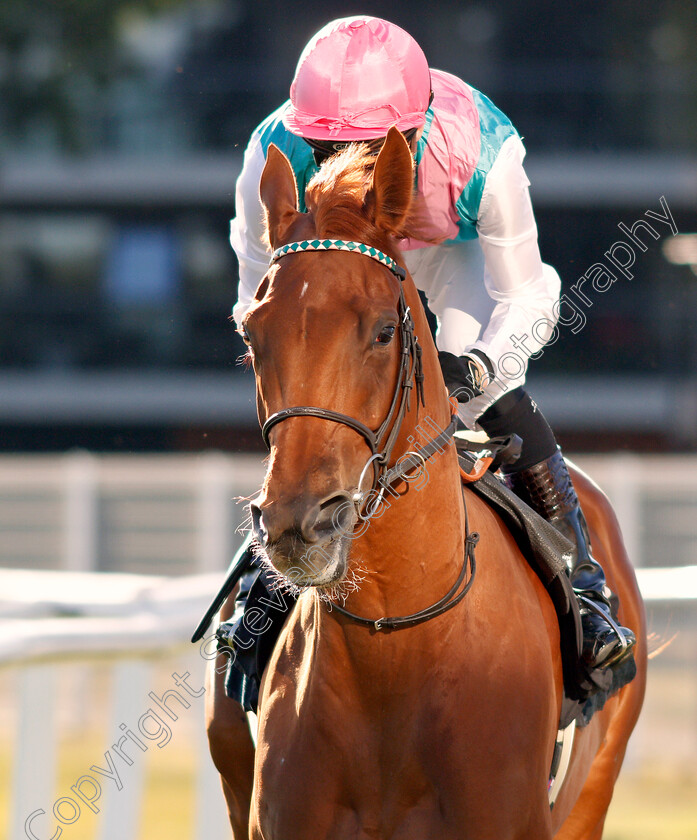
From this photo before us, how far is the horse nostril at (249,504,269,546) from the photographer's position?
210cm

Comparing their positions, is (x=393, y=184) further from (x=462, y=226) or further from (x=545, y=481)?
(x=545, y=481)

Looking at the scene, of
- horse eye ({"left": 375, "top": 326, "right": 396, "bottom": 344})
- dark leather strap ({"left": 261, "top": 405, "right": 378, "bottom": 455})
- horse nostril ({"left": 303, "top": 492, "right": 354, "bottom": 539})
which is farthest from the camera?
horse eye ({"left": 375, "top": 326, "right": 396, "bottom": 344})

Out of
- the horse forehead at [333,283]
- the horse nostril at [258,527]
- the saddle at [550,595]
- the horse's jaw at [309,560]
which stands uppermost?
the horse forehead at [333,283]

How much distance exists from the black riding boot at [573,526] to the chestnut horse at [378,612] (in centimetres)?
43

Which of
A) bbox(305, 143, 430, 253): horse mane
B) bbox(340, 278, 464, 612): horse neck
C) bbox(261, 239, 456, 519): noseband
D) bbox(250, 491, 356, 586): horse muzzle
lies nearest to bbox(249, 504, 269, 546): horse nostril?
bbox(250, 491, 356, 586): horse muzzle

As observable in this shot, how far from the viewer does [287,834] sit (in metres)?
2.48

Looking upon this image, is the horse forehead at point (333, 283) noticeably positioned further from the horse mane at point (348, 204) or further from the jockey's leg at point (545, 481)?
the jockey's leg at point (545, 481)

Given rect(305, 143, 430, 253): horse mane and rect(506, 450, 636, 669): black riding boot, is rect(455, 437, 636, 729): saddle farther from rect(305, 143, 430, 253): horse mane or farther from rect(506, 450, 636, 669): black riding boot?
rect(305, 143, 430, 253): horse mane

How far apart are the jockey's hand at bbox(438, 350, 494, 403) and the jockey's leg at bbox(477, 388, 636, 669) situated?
533 millimetres

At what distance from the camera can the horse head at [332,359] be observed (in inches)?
83.6

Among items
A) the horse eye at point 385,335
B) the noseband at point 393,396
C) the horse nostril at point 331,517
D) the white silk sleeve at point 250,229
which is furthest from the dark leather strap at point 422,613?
the white silk sleeve at point 250,229

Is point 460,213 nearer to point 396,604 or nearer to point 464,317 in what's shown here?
point 464,317

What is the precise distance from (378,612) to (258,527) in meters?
0.47

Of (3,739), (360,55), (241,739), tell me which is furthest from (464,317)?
(3,739)
